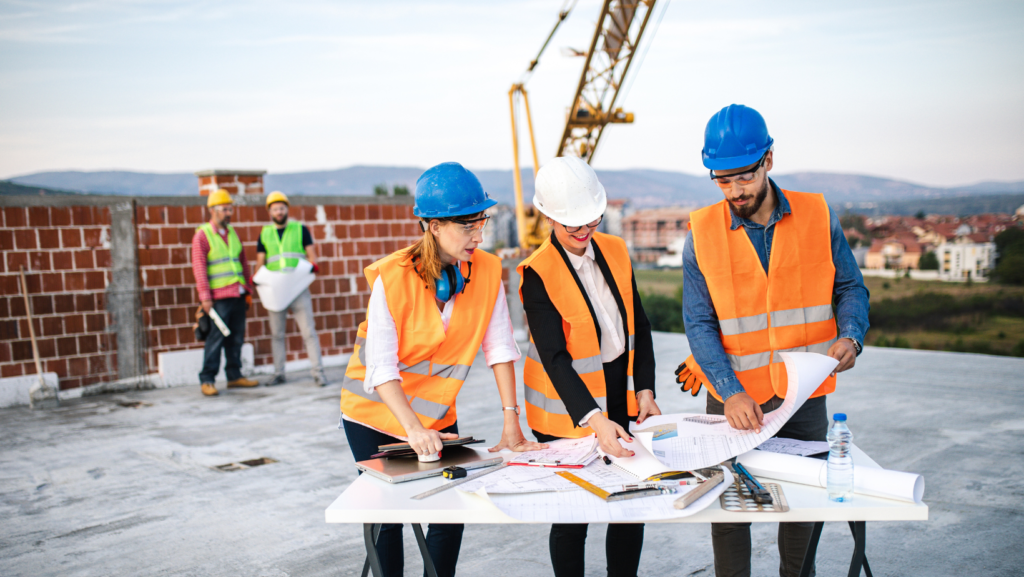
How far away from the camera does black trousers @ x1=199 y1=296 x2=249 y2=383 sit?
21.8ft

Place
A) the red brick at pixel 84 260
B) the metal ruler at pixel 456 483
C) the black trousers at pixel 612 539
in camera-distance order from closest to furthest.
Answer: the metal ruler at pixel 456 483 → the black trousers at pixel 612 539 → the red brick at pixel 84 260

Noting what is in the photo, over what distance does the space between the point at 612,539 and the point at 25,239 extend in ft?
21.0

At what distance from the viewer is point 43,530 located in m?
3.49

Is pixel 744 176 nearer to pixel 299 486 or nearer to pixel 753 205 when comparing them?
pixel 753 205

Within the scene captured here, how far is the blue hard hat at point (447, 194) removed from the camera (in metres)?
2.07

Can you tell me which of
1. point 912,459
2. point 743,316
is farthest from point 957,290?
point 743,316

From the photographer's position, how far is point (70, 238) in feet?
21.9

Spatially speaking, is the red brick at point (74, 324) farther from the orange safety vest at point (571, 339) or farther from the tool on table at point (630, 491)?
the tool on table at point (630, 491)

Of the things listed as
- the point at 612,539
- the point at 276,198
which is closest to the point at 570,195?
the point at 612,539

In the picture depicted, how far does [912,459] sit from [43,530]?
4.67m

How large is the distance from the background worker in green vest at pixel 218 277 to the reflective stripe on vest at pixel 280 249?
0.84ft

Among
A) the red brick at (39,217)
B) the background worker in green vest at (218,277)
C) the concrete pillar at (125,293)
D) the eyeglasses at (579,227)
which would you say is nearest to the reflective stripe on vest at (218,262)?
the background worker in green vest at (218,277)

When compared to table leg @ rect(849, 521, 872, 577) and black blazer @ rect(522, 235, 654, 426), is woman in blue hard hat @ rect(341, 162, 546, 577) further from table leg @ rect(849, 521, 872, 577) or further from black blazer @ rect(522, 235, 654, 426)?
table leg @ rect(849, 521, 872, 577)

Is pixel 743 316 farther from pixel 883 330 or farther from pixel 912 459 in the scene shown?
pixel 883 330
